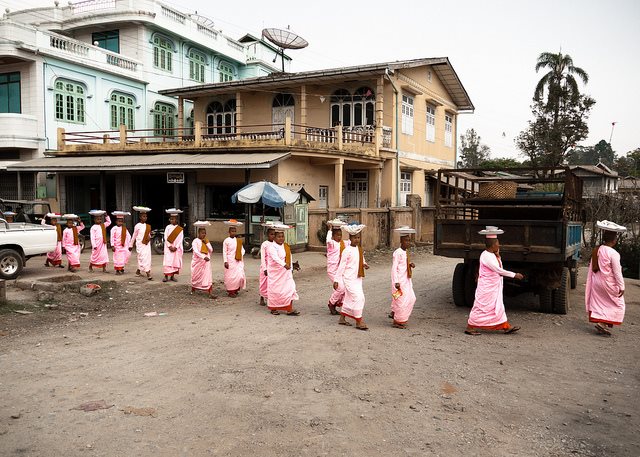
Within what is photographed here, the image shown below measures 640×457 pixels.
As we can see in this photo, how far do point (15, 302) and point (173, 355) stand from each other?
4.42 meters

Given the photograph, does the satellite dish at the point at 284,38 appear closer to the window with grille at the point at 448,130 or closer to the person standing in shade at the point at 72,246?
the window with grille at the point at 448,130

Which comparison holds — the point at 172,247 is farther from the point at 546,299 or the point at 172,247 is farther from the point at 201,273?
the point at 546,299

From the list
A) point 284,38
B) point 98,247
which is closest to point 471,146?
point 284,38

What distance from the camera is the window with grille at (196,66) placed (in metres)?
28.6

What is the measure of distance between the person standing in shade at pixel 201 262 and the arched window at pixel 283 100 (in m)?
12.9

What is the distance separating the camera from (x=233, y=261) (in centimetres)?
998

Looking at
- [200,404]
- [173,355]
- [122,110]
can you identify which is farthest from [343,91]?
[200,404]

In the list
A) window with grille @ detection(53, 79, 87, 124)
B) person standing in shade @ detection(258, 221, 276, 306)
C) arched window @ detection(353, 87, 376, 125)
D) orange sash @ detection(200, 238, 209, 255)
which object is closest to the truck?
person standing in shade @ detection(258, 221, 276, 306)

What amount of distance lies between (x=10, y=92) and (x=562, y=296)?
22.6m

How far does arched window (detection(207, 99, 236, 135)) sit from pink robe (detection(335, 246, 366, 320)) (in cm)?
1691

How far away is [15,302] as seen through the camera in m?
8.85

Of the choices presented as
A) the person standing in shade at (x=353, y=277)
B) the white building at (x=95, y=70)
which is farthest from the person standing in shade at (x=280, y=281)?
the white building at (x=95, y=70)

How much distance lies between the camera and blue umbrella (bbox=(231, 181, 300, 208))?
14.6 metres

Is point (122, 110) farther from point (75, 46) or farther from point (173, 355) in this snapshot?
point (173, 355)
